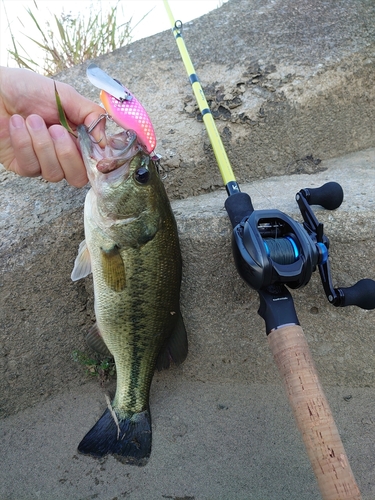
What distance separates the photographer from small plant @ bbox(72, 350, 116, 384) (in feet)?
8.59

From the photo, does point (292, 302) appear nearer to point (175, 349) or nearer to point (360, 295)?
point (360, 295)

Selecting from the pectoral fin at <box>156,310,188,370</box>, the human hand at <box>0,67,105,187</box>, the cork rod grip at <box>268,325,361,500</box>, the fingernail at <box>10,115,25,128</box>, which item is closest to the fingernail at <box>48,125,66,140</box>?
the human hand at <box>0,67,105,187</box>

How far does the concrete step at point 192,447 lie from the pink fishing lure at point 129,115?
4.55ft

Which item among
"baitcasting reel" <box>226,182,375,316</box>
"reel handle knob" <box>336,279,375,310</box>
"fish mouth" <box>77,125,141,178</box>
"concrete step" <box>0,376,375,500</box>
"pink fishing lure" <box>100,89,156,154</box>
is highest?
"pink fishing lure" <box>100,89,156,154</box>

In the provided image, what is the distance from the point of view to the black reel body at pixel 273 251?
5.65 feet

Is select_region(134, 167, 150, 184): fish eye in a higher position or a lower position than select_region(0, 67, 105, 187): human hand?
lower

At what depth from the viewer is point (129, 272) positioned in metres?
2.12

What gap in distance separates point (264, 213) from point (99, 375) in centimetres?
146

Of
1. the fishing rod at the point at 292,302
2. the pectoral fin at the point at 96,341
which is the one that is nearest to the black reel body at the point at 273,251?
the fishing rod at the point at 292,302

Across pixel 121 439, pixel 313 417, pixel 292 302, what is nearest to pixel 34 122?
pixel 292 302

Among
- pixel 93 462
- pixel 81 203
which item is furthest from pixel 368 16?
pixel 93 462

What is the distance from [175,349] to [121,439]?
52 cm

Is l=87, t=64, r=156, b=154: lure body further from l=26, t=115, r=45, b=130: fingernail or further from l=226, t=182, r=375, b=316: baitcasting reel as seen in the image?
l=226, t=182, r=375, b=316: baitcasting reel

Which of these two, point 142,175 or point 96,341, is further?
point 96,341
